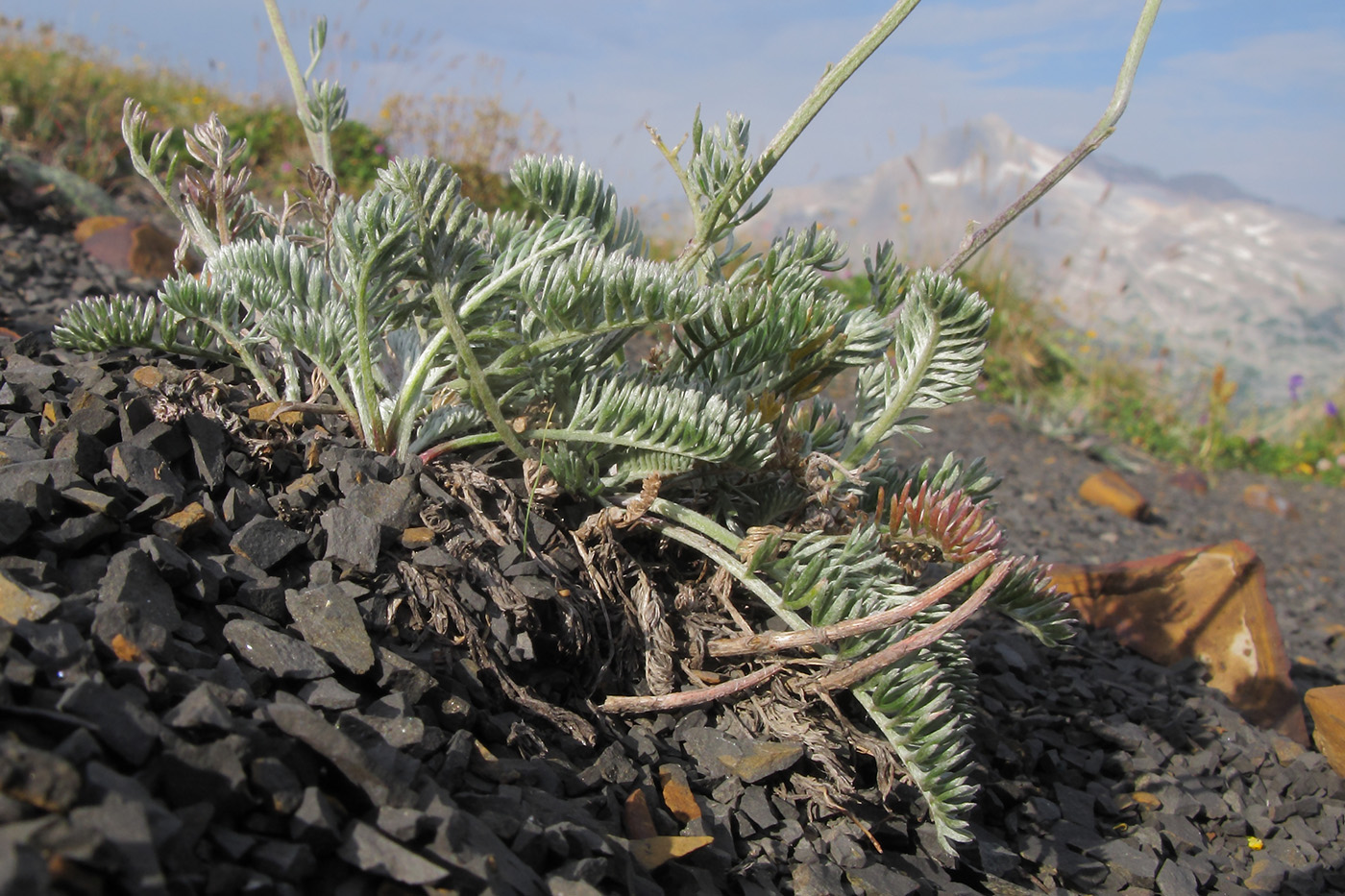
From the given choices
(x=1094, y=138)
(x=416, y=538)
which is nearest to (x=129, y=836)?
(x=416, y=538)

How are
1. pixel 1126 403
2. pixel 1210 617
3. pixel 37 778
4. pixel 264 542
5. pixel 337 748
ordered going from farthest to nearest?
pixel 1126 403, pixel 1210 617, pixel 264 542, pixel 337 748, pixel 37 778

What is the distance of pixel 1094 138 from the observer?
77.5 inches

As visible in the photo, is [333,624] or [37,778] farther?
[333,624]

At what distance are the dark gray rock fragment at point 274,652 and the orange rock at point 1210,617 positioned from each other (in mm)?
2687

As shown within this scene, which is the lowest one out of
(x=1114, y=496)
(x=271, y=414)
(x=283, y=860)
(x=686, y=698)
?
(x=1114, y=496)

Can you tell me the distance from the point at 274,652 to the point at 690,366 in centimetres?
105

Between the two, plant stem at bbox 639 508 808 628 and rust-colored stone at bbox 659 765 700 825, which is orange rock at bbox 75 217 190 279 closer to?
plant stem at bbox 639 508 808 628

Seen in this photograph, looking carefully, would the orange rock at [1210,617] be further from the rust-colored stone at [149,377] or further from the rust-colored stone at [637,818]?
the rust-colored stone at [149,377]

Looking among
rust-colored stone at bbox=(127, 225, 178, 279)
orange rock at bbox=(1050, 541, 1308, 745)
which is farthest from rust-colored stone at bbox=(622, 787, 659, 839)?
rust-colored stone at bbox=(127, 225, 178, 279)

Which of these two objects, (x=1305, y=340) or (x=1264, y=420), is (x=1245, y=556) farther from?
(x=1305, y=340)

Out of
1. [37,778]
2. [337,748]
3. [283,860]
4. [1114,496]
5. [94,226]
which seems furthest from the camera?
[1114,496]

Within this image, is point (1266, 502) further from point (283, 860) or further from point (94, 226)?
point (94, 226)

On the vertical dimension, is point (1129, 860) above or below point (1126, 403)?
above

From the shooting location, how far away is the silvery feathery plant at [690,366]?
67.4 inches
